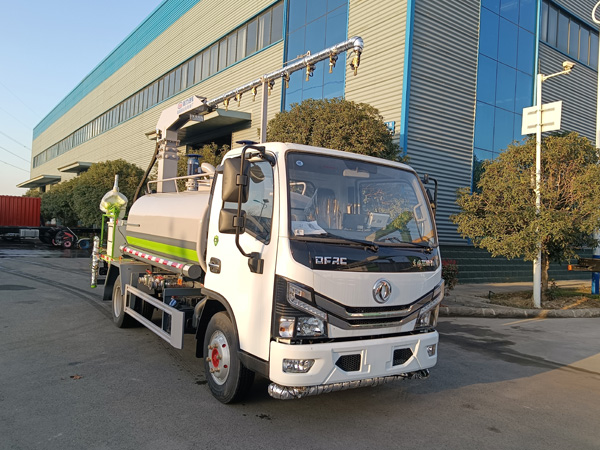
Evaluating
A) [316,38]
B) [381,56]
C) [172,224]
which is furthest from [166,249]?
[316,38]

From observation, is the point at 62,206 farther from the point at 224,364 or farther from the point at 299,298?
the point at 299,298

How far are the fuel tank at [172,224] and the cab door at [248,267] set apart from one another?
25.6 inches

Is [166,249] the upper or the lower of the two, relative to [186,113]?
lower

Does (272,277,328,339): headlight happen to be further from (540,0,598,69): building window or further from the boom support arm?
(540,0,598,69): building window

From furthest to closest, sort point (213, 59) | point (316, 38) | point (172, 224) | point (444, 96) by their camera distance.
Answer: point (213, 59)
point (316, 38)
point (444, 96)
point (172, 224)

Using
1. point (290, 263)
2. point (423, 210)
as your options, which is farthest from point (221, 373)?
point (423, 210)

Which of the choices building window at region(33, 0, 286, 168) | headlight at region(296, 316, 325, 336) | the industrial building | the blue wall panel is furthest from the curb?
the blue wall panel

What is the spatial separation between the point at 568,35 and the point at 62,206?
35.1 meters

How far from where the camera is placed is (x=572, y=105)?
21.2 metres

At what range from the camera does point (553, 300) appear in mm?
12914

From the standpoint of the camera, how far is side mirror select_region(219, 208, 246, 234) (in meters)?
3.95

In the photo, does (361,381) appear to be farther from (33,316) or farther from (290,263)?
(33,316)

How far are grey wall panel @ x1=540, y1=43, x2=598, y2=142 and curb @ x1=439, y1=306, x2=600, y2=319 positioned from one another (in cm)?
1182

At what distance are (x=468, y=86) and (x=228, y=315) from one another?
49.2 feet
